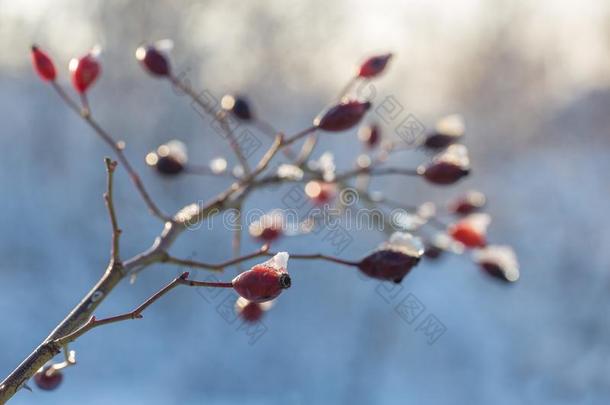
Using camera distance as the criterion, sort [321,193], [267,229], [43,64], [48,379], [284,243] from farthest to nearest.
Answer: [284,243]
[321,193]
[267,229]
[43,64]
[48,379]

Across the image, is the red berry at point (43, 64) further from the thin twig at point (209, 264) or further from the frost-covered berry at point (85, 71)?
the thin twig at point (209, 264)

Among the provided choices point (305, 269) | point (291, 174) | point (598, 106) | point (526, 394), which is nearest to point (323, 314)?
point (305, 269)

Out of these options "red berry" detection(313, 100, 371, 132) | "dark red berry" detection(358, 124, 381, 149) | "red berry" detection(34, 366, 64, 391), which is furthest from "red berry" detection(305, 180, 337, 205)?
"red berry" detection(34, 366, 64, 391)

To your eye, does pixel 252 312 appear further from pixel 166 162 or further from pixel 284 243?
pixel 284 243

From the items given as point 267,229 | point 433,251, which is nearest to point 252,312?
point 267,229

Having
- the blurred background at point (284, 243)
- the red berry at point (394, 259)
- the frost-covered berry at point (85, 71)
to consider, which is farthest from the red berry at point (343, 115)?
the blurred background at point (284, 243)
